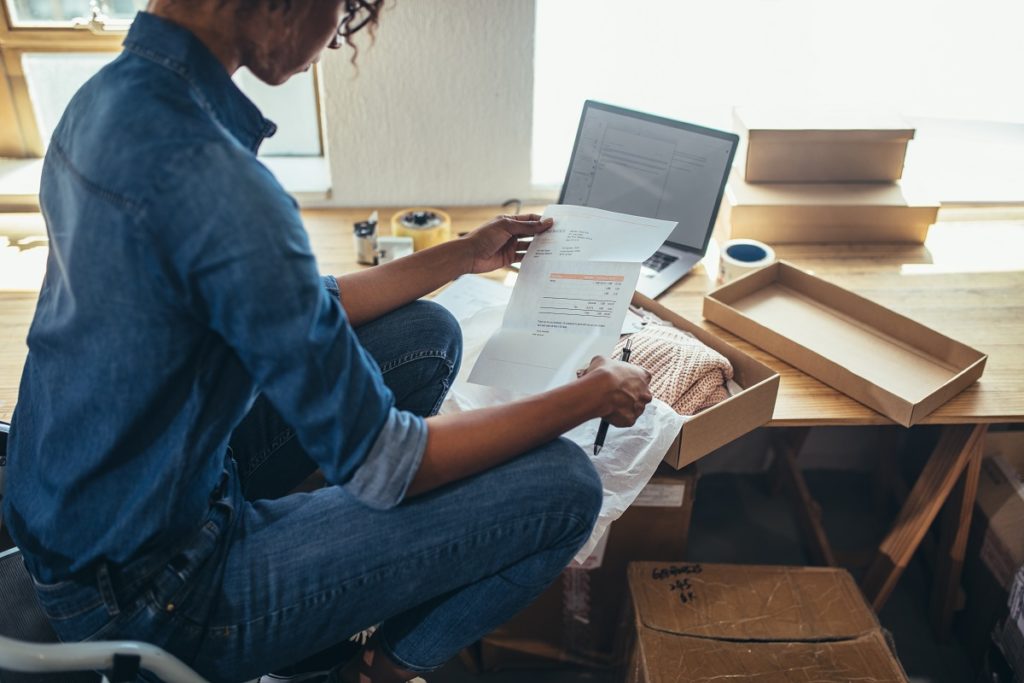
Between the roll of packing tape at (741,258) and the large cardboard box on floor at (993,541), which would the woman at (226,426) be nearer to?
the roll of packing tape at (741,258)

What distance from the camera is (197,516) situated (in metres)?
0.95

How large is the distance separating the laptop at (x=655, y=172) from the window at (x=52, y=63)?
666 mm

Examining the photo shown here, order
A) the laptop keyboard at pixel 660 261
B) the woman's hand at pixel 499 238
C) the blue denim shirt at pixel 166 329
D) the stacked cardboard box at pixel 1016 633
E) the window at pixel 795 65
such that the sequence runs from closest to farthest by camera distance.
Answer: the blue denim shirt at pixel 166 329 → the woman's hand at pixel 499 238 → the stacked cardboard box at pixel 1016 633 → the laptop keyboard at pixel 660 261 → the window at pixel 795 65

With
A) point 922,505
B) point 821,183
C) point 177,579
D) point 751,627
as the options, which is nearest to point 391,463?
point 177,579

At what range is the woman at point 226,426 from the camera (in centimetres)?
80

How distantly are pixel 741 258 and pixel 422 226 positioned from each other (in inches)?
25.1

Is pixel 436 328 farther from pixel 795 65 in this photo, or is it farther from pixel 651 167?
pixel 795 65

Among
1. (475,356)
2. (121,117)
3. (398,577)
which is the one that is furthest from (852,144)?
(121,117)

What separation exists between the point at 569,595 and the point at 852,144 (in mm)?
1105

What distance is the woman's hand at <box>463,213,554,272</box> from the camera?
1367mm

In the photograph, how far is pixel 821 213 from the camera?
1836 mm

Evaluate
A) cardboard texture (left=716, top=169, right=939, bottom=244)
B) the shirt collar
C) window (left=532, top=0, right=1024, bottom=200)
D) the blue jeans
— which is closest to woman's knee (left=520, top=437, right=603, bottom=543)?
the blue jeans

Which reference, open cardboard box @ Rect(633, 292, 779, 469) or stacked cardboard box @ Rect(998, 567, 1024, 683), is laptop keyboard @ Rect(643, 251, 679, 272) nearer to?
open cardboard box @ Rect(633, 292, 779, 469)

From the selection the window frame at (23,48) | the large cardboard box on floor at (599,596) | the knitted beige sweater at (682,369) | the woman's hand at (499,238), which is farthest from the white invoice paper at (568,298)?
the window frame at (23,48)
